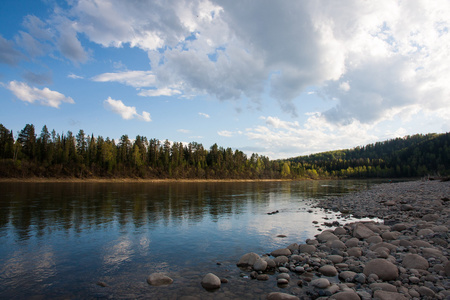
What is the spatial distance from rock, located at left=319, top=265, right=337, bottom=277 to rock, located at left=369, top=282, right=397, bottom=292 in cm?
163

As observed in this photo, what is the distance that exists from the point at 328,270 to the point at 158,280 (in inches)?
262

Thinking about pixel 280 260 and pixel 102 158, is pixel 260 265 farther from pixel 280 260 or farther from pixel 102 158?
pixel 102 158

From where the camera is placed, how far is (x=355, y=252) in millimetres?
11227

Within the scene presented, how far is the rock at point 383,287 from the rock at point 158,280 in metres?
7.02

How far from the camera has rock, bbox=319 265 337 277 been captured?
9.34 m

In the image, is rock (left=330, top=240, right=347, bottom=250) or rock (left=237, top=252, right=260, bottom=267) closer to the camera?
rock (left=237, top=252, right=260, bottom=267)

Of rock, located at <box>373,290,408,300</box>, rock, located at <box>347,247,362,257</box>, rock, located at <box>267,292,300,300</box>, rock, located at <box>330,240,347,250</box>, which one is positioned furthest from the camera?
rock, located at <box>330,240,347,250</box>

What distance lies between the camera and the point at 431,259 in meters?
9.45

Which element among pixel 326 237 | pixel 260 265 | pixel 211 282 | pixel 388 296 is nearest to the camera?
pixel 388 296

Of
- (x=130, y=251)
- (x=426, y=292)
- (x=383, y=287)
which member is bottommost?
(x=130, y=251)

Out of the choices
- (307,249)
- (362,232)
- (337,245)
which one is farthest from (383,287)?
(362,232)

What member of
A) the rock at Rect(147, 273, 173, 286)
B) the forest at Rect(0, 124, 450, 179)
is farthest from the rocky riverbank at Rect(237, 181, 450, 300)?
the forest at Rect(0, 124, 450, 179)

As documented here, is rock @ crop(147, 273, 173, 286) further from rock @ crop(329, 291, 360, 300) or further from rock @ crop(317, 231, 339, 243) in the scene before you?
rock @ crop(317, 231, 339, 243)

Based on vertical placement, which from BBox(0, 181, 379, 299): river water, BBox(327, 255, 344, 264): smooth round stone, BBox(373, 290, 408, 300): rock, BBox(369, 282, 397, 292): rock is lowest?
BBox(0, 181, 379, 299): river water
